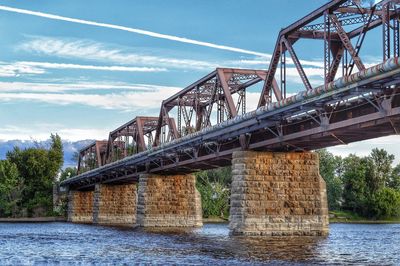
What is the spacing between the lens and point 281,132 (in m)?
47.2

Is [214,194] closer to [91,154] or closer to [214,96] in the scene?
[91,154]

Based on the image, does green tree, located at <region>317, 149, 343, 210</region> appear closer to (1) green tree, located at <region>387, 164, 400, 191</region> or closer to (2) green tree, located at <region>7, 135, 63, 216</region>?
(1) green tree, located at <region>387, 164, 400, 191</region>

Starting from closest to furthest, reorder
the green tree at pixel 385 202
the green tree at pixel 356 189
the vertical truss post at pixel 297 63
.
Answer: the vertical truss post at pixel 297 63 < the green tree at pixel 385 202 < the green tree at pixel 356 189

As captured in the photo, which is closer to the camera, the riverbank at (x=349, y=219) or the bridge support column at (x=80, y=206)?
the bridge support column at (x=80, y=206)

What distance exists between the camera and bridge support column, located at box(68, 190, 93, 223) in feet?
390

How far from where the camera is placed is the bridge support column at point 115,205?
327ft

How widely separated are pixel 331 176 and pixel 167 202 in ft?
216

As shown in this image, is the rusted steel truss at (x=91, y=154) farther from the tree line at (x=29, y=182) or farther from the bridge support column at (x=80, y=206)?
the bridge support column at (x=80, y=206)

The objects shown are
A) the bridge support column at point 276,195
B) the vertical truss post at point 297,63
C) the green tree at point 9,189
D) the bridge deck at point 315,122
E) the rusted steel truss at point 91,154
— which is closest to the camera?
the bridge deck at point 315,122

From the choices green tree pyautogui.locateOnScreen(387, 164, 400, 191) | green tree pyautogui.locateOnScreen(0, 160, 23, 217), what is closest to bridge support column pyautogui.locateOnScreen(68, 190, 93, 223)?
green tree pyautogui.locateOnScreen(0, 160, 23, 217)

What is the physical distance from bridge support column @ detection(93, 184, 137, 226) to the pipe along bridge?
2025cm

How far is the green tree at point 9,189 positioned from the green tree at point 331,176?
56.7 m

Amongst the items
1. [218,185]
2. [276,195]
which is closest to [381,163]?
[218,185]

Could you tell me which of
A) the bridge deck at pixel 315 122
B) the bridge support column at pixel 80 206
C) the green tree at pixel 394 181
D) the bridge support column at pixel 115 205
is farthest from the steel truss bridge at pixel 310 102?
the green tree at pixel 394 181
